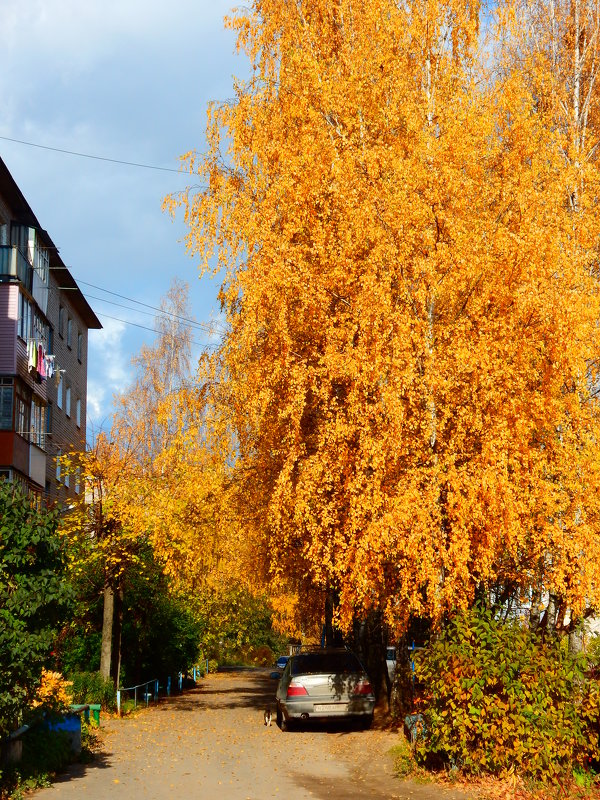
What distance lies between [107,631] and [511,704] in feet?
49.7

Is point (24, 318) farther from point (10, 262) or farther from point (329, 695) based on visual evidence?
point (329, 695)

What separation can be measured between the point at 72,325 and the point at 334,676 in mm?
35254

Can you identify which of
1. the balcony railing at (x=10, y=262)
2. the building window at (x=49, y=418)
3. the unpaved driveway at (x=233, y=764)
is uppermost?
the balcony railing at (x=10, y=262)

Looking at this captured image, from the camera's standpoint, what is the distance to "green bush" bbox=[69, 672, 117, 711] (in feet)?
71.0

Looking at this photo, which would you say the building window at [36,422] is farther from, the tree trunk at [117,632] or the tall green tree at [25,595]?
the tall green tree at [25,595]

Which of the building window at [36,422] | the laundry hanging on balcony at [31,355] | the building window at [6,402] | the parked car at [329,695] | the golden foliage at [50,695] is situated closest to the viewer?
the golden foliage at [50,695]

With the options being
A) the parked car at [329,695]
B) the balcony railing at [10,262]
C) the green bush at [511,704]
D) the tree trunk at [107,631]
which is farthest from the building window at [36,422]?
the green bush at [511,704]

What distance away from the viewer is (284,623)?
54.8m

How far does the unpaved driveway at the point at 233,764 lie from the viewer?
39.3ft

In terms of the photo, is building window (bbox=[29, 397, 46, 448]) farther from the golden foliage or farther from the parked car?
the golden foliage

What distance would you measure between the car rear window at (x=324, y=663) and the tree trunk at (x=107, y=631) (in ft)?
20.3

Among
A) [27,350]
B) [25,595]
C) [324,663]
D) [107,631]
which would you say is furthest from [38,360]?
[25,595]

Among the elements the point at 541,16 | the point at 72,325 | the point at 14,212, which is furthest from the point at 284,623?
the point at 541,16

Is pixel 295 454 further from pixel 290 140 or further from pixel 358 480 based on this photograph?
pixel 290 140
